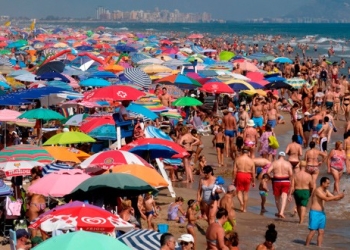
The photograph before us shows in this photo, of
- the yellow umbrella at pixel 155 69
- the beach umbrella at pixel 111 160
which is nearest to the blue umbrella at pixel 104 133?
the beach umbrella at pixel 111 160

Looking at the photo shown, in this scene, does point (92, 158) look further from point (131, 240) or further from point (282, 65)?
point (282, 65)

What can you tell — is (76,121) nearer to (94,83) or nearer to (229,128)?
(229,128)

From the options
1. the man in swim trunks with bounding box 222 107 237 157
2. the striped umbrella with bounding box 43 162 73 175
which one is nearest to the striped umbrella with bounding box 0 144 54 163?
the striped umbrella with bounding box 43 162 73 175

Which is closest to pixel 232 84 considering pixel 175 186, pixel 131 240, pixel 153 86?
pixel 153 86

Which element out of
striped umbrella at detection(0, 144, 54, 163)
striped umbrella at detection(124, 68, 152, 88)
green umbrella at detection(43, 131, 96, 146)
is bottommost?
striped umbrella at detection(124, 68, 152, 88)

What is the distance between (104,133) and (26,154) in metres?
3.07

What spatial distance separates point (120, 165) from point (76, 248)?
439cm

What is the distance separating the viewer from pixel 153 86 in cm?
2184

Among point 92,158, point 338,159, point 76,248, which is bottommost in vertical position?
point 338,159

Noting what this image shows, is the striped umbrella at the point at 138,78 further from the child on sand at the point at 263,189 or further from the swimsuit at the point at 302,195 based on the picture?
the swimsuit at the point at 302,195

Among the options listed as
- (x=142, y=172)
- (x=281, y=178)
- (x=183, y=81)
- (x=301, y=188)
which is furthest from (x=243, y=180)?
(x=183, y=81)

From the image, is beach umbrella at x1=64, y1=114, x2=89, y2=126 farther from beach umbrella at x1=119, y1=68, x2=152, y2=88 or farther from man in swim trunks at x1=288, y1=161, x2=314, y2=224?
man in swim trunks at x1=288, y1=161, x2=314, y2=224

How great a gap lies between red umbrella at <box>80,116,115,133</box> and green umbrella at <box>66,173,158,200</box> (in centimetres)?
473

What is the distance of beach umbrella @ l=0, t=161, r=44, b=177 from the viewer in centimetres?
952
